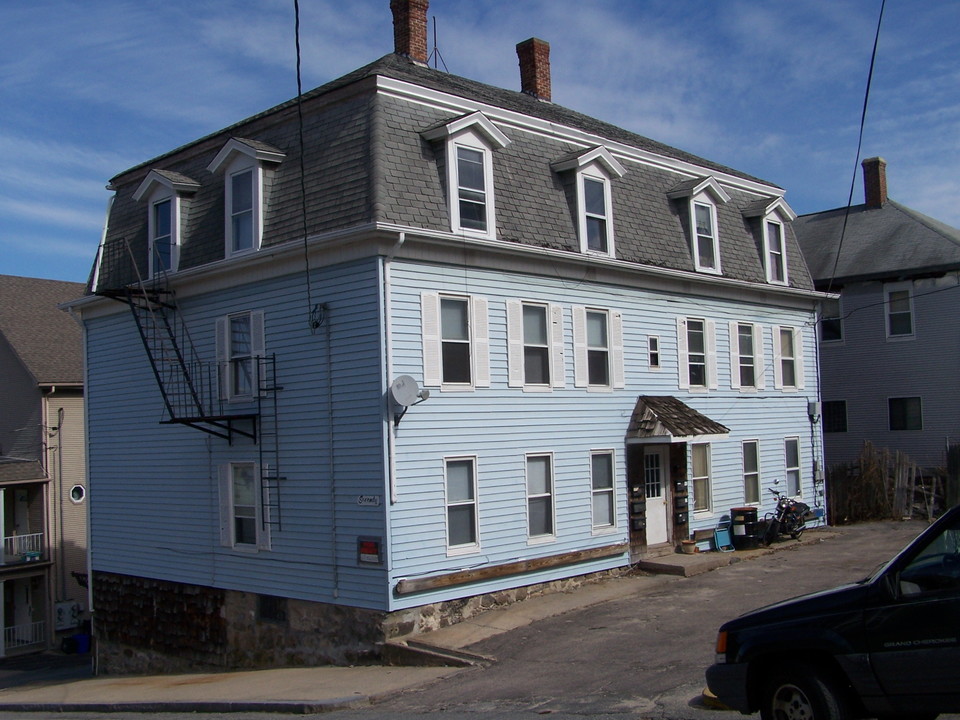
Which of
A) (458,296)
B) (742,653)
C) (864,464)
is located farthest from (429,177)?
(864,464)

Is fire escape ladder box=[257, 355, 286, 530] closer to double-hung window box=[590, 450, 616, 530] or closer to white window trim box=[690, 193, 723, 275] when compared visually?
double-hung window box=[590, 450, 616, 530]

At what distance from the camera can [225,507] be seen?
1798 centimetres

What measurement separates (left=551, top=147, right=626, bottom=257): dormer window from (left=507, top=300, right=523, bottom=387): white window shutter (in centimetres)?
208

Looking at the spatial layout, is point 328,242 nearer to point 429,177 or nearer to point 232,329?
point 429,177

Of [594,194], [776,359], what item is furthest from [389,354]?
[776,359]

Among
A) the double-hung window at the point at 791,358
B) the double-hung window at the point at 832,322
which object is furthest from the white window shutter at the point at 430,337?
the double-hung window at the point at 832,322

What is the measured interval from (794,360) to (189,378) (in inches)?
584

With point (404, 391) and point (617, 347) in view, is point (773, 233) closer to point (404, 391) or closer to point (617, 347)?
point (617, 347)

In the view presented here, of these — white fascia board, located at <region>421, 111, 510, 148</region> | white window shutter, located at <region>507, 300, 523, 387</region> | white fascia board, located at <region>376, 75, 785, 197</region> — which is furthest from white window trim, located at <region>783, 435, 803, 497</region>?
white fascia board, located at <region>421, 111, 510, 148</region>

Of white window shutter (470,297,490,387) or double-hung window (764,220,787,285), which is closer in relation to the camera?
white window shutter (470,297,490,387)

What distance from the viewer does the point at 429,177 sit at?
16.1m

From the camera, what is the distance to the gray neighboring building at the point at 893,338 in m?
29.4

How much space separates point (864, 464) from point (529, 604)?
48.9 ft

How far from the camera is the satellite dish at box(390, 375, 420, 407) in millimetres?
14788
